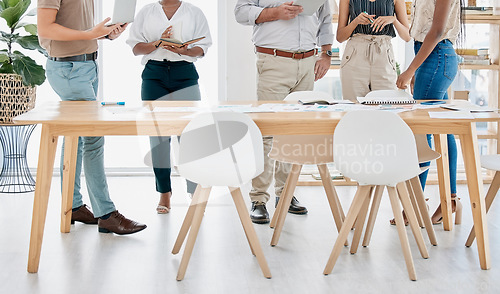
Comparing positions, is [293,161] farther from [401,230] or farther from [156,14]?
[156,14]

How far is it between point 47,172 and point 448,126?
67.5 inches

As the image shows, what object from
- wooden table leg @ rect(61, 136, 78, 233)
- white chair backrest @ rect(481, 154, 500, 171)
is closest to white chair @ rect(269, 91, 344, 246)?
white chair backrest @ rect(481, 154, 500, 171)

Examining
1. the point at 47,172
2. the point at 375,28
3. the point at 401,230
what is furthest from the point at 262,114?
the point at 375,28

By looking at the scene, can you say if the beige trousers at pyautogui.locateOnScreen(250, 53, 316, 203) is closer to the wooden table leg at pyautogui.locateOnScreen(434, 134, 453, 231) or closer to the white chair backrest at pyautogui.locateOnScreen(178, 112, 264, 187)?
the wooden table leg at pyautogui.locateOnScreen(434, 134, 453, 231)

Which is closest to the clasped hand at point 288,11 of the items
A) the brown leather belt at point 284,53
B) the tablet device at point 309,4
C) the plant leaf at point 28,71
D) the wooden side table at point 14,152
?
the tablet device at point 309,4

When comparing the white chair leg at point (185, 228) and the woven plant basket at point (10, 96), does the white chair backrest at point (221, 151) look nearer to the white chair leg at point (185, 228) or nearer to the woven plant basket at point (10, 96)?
the white chair leg at point (185, 228)

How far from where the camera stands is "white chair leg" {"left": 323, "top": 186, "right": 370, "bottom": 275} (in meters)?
2.62

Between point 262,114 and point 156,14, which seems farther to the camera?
point 156,14

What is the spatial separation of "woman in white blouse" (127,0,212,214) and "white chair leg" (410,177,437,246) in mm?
1411

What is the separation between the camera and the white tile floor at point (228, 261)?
8.14 feet

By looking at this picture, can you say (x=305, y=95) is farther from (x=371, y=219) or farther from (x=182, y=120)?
(x=182, y=120)

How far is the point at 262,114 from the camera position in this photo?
2670mm

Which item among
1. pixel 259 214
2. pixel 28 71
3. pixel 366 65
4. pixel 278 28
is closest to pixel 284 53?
pixel 278 28

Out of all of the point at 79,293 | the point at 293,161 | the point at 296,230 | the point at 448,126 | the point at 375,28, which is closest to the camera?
the point at 79,293
